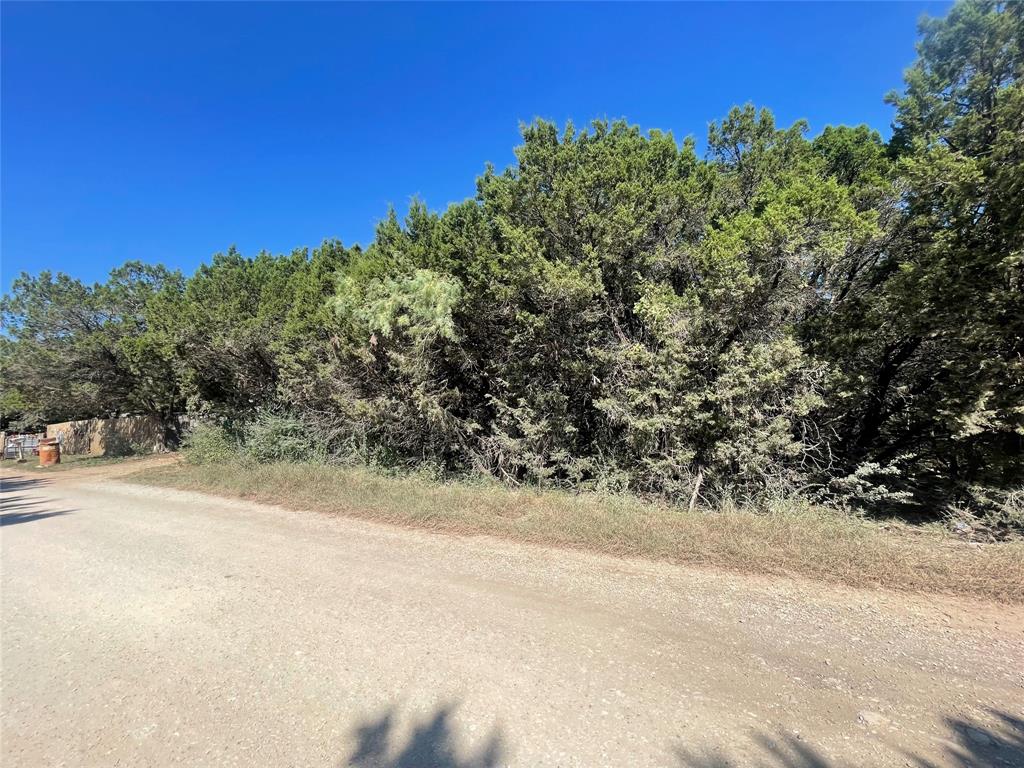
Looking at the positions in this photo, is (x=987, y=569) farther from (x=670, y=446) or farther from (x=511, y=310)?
(x=511, y=310)

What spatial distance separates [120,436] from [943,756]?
29.9m

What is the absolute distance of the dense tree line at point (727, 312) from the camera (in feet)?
22.8

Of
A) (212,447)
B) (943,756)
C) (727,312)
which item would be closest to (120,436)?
(212,447)

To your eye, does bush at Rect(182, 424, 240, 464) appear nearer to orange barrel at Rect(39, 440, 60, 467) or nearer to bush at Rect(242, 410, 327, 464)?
bush at Rect(242, 410, 327, 464)

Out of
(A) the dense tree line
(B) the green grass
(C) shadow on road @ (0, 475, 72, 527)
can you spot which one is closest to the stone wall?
(C) shadow on road @ (0, 475, 72, 527)

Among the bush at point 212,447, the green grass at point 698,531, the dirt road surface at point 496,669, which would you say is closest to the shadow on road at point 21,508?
the green grass at point 698,531

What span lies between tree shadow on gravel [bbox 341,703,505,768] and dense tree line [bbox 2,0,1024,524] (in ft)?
19.8

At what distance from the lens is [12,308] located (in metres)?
20.2

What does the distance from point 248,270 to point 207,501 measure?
900 cm

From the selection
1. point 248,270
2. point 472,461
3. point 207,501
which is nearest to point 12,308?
point 248,270

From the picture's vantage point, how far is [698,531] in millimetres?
5598

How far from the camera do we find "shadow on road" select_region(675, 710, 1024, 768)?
2369 mm

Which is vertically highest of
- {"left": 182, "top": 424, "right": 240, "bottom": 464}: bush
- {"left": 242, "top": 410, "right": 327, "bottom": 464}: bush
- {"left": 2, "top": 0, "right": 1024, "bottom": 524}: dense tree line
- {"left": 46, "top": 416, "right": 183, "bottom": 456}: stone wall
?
{"left": 2, "top": 0, "right": 1024, "bottom": 524}: dense tree line

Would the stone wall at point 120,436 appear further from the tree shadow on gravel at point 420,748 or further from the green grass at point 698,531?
the tree shadow on gravel at point 420,748
